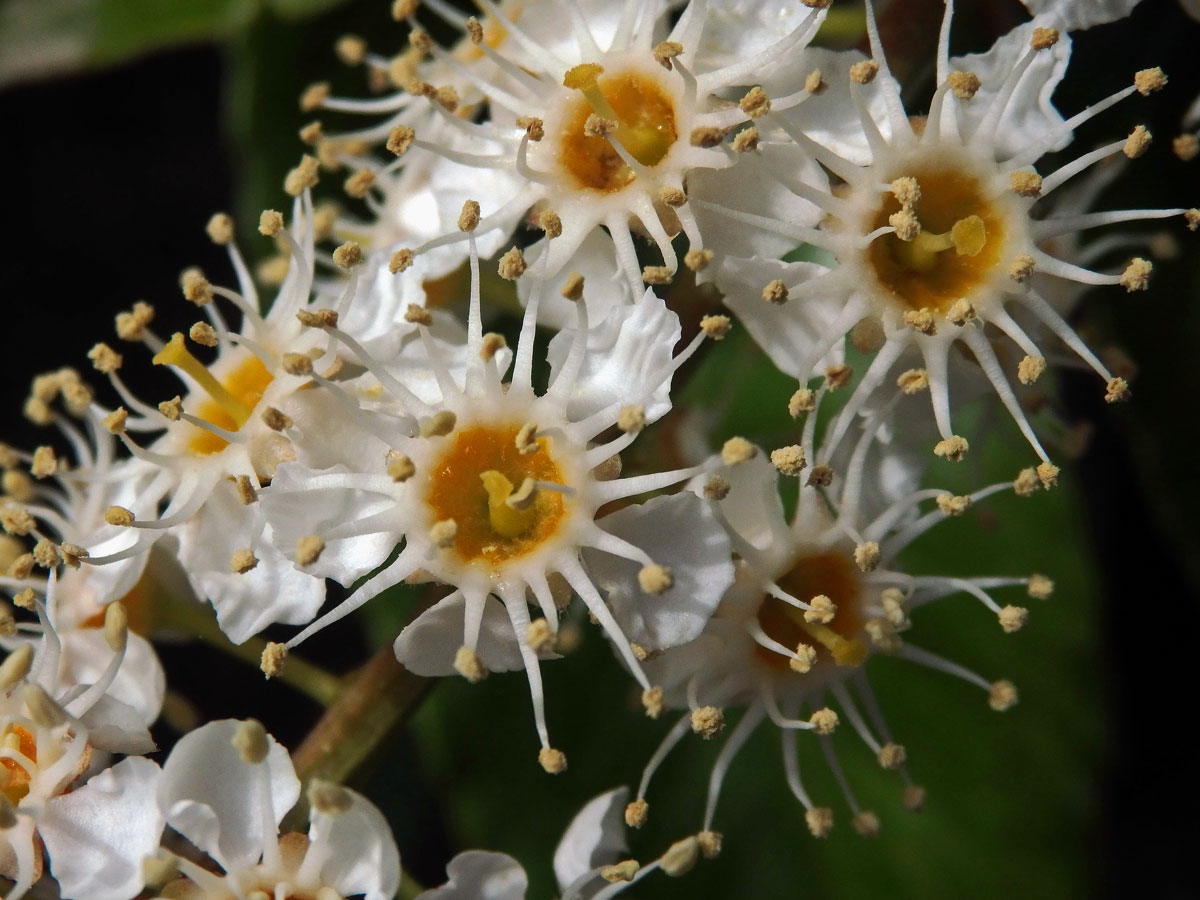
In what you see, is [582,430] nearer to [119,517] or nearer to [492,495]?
[492,495]

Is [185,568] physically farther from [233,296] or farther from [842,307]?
[842,307]

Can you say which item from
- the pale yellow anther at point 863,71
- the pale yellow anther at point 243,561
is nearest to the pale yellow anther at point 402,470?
the pale yellow anther at point 243,561

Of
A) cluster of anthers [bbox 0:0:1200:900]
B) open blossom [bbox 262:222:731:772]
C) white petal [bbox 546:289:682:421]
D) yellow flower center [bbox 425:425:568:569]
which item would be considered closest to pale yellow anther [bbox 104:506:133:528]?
cluster of anthers [bbox 0:0:1200:900]

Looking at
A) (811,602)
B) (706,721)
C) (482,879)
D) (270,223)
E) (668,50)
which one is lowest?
(482,879)

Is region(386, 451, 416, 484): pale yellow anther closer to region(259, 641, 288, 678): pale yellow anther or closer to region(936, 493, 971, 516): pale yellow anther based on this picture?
region(259, 641, 288, 678): pale yellow anther

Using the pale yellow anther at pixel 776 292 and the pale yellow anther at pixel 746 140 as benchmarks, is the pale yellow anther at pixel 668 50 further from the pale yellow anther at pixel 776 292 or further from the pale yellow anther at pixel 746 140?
the pale yellow anther at pixel 776 292

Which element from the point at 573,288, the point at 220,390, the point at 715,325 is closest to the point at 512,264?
the point at 573,288
